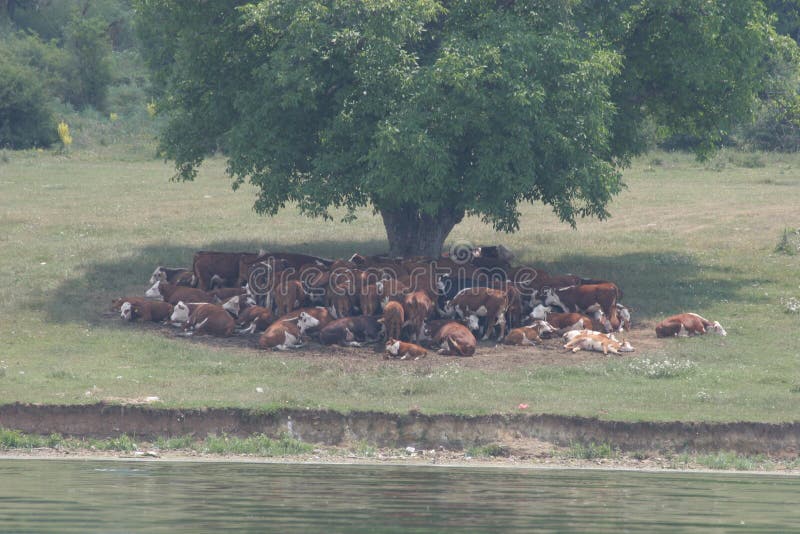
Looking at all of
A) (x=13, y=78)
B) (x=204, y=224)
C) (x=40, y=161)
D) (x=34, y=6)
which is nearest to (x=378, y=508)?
(x=204, y=224)

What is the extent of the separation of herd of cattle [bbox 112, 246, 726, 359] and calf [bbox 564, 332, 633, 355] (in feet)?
0.05

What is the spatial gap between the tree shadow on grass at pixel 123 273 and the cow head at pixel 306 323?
359 centimetres

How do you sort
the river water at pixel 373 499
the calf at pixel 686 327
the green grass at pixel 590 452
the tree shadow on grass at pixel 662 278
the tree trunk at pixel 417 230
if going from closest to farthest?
the river water at pixel 373 499 → the green grass at pixel 590 452 → the calf at pixel 686 327 → the tree shadow on grass at pixel 662 278 → the tree trunk at pixel 417 230

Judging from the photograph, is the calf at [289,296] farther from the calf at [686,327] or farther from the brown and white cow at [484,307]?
the calf at [686,327]

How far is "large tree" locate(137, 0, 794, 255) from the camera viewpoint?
65.2 ft

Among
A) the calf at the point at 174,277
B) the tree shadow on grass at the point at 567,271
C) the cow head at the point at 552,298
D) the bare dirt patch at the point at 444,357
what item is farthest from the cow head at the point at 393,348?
the calf at the point at 174,277

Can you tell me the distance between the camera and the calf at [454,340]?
59.5ft

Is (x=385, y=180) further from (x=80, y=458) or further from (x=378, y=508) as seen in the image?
(x=378, y=508)

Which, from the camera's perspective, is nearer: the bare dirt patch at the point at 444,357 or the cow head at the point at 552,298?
the bare dirt patch at the point at 444,357

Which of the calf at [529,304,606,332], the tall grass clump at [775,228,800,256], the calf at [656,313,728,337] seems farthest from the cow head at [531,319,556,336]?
the tall grass clump at [775,228,800,256]

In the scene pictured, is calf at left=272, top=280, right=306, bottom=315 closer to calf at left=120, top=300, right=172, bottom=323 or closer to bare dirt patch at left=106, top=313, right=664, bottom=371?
bare dirt patch at left=106, top=313, right=664, bottom=371

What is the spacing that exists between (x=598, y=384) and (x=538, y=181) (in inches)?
222

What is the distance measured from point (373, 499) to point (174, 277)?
11337 mm

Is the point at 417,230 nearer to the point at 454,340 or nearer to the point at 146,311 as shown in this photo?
the point at 454,340
